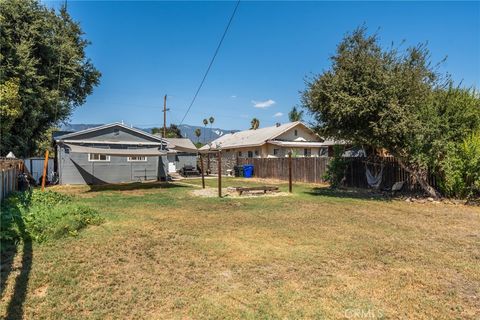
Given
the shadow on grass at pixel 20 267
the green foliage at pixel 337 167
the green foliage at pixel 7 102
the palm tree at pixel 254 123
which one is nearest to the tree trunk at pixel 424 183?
the green foliage at pixel 337 167

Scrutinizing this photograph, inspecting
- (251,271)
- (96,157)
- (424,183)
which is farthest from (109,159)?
(251,271)

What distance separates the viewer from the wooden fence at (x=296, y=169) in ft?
→ 62.0

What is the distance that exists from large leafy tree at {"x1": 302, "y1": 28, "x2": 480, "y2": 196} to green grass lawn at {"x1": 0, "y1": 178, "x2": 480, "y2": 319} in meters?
4.08

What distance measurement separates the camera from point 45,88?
21359mm

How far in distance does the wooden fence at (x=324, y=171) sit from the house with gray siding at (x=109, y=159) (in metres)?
7.11

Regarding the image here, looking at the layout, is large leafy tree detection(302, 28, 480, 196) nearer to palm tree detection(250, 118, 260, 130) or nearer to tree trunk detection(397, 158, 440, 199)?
tree trunk detection(397, 158, 440, 199)

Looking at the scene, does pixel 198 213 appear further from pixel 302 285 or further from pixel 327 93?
pixel 327 93

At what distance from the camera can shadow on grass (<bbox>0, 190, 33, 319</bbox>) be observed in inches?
A: 132

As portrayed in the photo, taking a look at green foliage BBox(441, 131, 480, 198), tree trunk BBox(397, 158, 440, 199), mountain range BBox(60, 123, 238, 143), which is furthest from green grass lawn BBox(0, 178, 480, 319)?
mountain range BBox(60, 123, 238, 143)

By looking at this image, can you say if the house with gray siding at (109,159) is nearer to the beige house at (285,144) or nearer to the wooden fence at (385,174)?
the beige house at (285,144)

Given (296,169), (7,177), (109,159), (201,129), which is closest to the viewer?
(7,177)

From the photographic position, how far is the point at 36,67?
2111 cm

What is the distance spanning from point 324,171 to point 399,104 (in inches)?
299

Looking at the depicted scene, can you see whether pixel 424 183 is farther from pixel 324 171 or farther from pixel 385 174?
pixel 324 171
